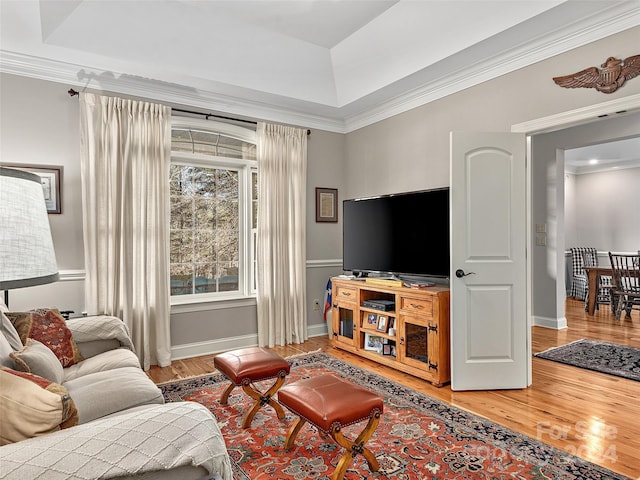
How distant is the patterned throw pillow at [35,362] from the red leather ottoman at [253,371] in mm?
1007

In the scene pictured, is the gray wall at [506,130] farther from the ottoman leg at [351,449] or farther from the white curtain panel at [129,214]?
the ottoman leg at [351,449]

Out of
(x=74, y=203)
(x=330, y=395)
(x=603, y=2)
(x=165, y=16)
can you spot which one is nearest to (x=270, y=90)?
(x=165, y=16)

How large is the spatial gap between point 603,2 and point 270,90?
287cm

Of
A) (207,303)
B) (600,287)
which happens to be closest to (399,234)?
(207,303)

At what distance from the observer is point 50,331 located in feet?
8.30

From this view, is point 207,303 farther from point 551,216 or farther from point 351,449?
point 551,216

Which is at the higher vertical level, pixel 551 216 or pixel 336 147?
pixel 336 147

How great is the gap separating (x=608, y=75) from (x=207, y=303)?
4.03m

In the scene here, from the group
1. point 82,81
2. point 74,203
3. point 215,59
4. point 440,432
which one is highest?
point 215,59

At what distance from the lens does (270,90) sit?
13.8ft

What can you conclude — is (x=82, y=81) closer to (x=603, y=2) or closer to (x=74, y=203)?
(x=74, y=203)

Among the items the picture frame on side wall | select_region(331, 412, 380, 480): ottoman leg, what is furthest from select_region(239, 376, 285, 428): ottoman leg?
the picture frame on side wall

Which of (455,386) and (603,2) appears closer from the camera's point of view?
(603,2)

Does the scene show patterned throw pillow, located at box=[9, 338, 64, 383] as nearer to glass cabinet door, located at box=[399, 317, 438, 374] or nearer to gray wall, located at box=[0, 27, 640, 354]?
gray wall, located at box=[0, 27, 640, 354]
